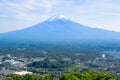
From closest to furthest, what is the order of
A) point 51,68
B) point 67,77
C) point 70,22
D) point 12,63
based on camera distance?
1. point 67,77
2. point 51,68
3. point 12,63
4. point 70,22

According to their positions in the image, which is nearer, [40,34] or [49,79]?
[49,79]

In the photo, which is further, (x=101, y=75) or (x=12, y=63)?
(x=12, y=63)

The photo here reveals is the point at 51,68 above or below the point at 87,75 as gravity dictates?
below

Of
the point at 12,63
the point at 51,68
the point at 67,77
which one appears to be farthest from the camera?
the point at 12,63

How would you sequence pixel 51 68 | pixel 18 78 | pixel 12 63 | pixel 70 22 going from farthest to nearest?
pixel 70 22 → pixel 12 63 → pixel 51 68 → pixel 18 78

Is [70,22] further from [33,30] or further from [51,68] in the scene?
[51,68]

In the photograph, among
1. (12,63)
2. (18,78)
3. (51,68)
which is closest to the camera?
(18,78)

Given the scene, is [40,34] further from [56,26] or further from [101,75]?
[101,75]

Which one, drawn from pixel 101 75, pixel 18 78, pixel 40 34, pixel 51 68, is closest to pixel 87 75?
pixel 101 75

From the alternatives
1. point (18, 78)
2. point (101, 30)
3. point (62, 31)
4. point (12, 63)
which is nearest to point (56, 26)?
point (62, 31)
